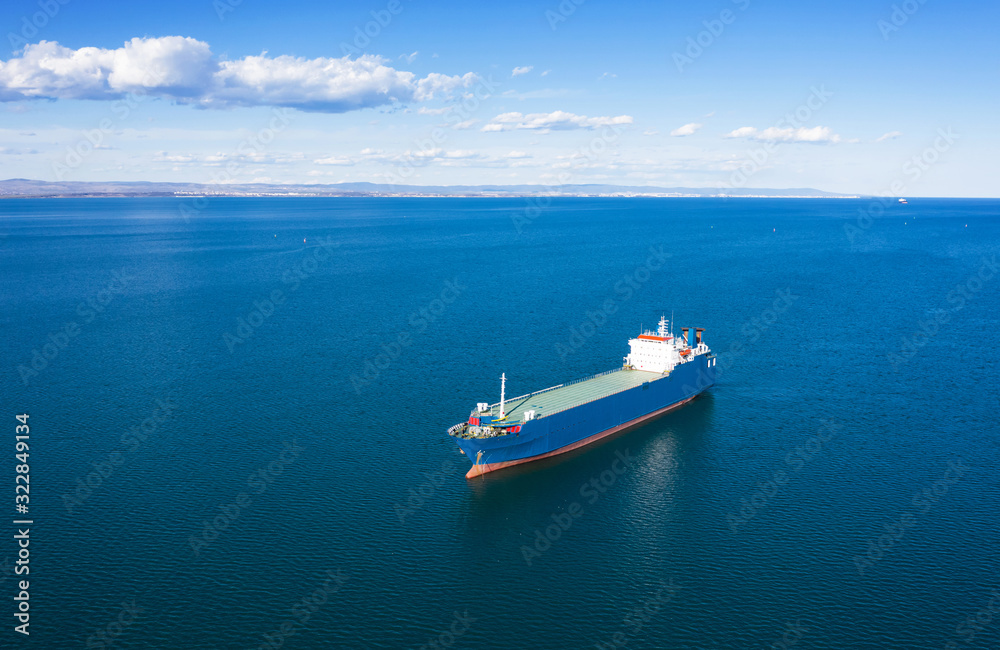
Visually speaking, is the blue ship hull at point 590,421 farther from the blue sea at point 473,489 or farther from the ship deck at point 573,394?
the blue sea at point 473,489

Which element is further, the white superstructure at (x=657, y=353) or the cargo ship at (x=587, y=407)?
the white superstructure at (x=657, y=353)

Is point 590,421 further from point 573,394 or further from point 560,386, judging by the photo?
point 560,386

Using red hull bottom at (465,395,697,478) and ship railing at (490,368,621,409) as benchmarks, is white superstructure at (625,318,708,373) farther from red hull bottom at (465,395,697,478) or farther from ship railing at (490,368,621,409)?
red hull bottom at (465,395,697,478)

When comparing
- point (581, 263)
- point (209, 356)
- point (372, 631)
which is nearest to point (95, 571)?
point (372, 631)

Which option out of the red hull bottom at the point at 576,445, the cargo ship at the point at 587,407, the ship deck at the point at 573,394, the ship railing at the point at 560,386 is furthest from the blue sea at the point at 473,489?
the ship deck at the point at 573,394

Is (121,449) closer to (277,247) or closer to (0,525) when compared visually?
(0,525)
